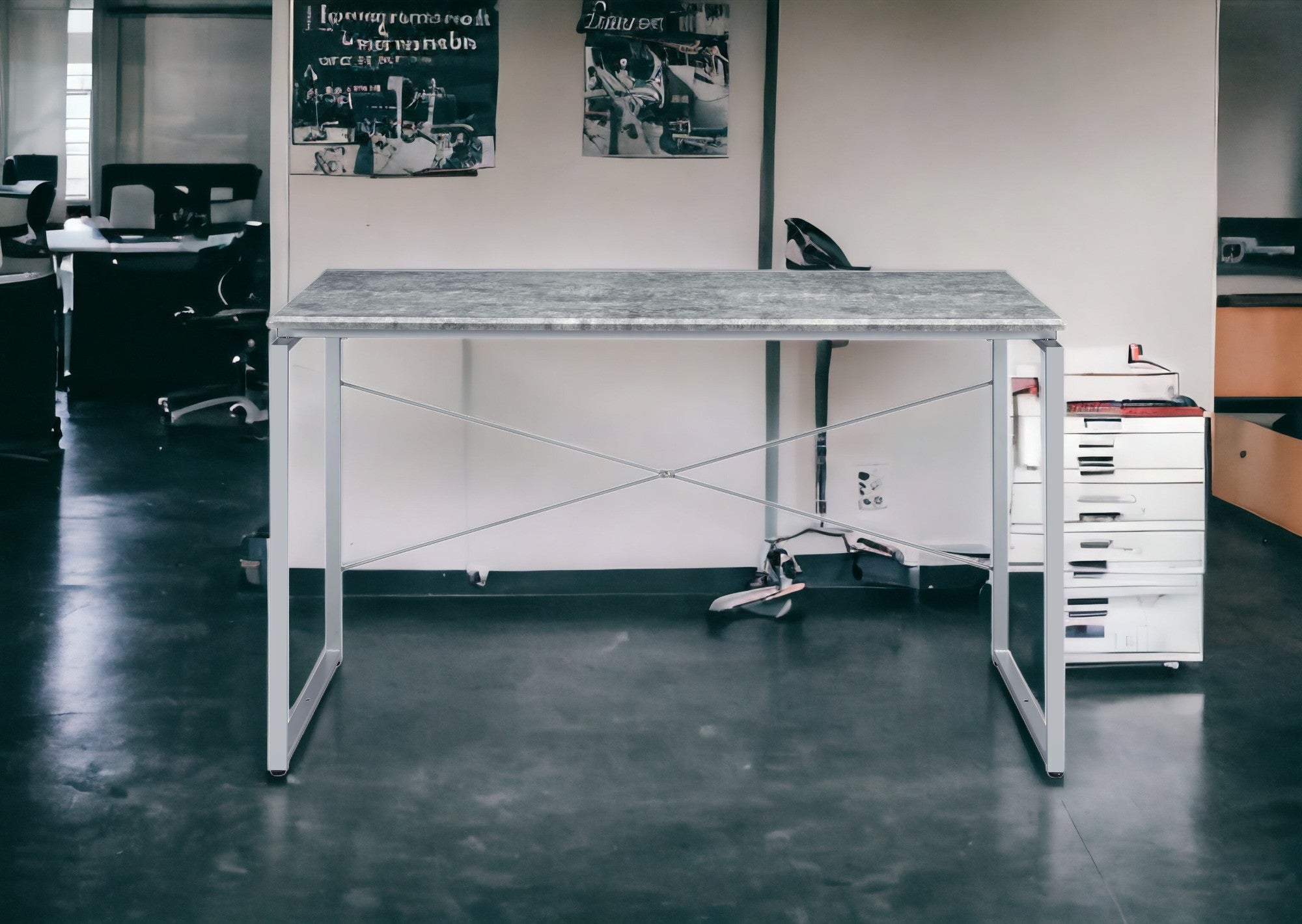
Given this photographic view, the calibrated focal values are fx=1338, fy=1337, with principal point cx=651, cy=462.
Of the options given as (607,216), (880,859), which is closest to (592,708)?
(880,859)

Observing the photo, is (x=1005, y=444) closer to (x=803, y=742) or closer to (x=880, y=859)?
(x=803, y=742)

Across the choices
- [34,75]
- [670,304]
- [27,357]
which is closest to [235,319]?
[27,357]

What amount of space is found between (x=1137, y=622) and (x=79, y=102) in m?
9.91

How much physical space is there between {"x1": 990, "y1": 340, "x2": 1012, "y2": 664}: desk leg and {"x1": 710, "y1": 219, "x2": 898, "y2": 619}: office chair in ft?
1.76

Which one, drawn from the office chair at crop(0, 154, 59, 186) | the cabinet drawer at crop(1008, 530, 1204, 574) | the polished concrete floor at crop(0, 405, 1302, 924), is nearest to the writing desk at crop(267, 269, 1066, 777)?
the polished concrete floor at crop(0, 405, 1302, 924)

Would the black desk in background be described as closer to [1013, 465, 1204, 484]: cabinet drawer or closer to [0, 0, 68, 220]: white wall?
[0, 0, 68, 220]: white wall

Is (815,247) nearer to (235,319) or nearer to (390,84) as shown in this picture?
(390,84)

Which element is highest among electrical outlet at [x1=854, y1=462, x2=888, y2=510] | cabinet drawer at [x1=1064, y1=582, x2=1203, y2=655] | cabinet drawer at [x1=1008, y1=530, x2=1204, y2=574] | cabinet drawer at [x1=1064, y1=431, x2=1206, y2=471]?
cabinet drawer at [x1=1064, y1=431, x2=1206, y2=471]

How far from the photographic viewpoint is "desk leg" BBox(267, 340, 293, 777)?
272 centimetres

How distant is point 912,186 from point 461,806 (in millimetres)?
2296

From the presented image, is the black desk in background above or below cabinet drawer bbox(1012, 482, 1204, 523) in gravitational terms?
above

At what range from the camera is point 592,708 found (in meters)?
3.28

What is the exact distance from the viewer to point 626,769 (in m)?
2.93

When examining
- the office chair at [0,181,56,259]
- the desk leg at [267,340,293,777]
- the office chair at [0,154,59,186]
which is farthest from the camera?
the office chair at [0,154,59,186]
